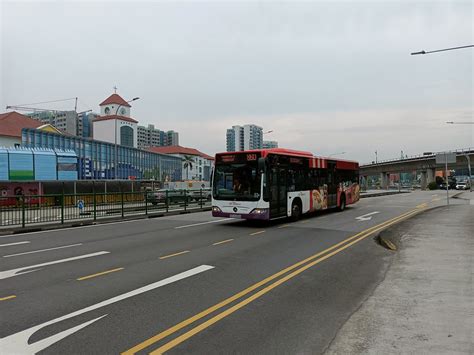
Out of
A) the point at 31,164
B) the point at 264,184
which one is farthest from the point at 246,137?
the point at 264,184

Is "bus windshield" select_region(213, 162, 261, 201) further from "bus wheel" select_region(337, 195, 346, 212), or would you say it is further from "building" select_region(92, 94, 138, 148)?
"building" select_region(92, 94, 138, 148)

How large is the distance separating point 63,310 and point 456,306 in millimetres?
5800

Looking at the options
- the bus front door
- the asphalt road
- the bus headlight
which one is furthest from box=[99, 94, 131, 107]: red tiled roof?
the asphalt road

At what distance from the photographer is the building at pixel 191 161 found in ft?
485

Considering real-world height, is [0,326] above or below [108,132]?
below

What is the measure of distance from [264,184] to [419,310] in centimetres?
1004

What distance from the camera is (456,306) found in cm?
573

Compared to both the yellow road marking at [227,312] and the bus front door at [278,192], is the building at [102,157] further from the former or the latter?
the yellow road marking at [227,312]

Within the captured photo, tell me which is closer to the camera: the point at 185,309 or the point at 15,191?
the point at 185,309

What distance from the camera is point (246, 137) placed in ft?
162

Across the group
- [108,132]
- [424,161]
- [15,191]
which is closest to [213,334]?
[15,191]

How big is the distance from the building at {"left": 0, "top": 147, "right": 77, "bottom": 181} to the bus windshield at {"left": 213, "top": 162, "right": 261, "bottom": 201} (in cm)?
3650

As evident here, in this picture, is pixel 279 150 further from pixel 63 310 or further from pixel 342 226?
pixel 63 310

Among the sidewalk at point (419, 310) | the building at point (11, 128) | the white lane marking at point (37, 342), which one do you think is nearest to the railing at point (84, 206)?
the white lane marking at point (37, 342)
